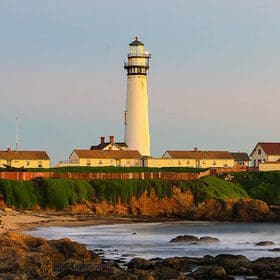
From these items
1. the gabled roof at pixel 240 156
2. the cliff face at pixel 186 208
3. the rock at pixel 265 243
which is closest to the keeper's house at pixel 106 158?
the cliff face at pixel 186 208

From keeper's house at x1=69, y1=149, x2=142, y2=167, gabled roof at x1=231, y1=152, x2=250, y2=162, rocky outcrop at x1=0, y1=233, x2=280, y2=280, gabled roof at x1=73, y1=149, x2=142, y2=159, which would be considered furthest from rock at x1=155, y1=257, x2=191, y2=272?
gabled roof at x1=231, y1=152, x2=250, y2=162

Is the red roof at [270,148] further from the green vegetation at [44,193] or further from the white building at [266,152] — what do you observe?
the green vegetation at [44,193]

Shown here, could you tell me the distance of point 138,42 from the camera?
76.2 meters

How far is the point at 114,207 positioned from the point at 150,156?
21018mm

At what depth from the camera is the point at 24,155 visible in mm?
78125

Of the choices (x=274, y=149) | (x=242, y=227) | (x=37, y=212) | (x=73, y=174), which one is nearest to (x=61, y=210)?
(x=37, y=212)

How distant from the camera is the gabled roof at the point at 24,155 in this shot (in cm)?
7700

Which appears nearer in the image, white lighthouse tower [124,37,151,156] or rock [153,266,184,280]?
rock [153,266,184,280]

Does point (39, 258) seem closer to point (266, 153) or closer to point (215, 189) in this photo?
point (215, 189)

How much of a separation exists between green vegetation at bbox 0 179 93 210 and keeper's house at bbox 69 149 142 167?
18.9 metres

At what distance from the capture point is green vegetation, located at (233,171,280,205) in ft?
217

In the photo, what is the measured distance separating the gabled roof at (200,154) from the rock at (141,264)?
53.7 meters

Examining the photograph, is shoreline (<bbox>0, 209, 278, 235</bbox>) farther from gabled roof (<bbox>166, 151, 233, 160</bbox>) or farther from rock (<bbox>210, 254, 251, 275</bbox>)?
gabled roof (<bbox>166, 151, 233, 160</bbox>)

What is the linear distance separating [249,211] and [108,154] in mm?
25752
